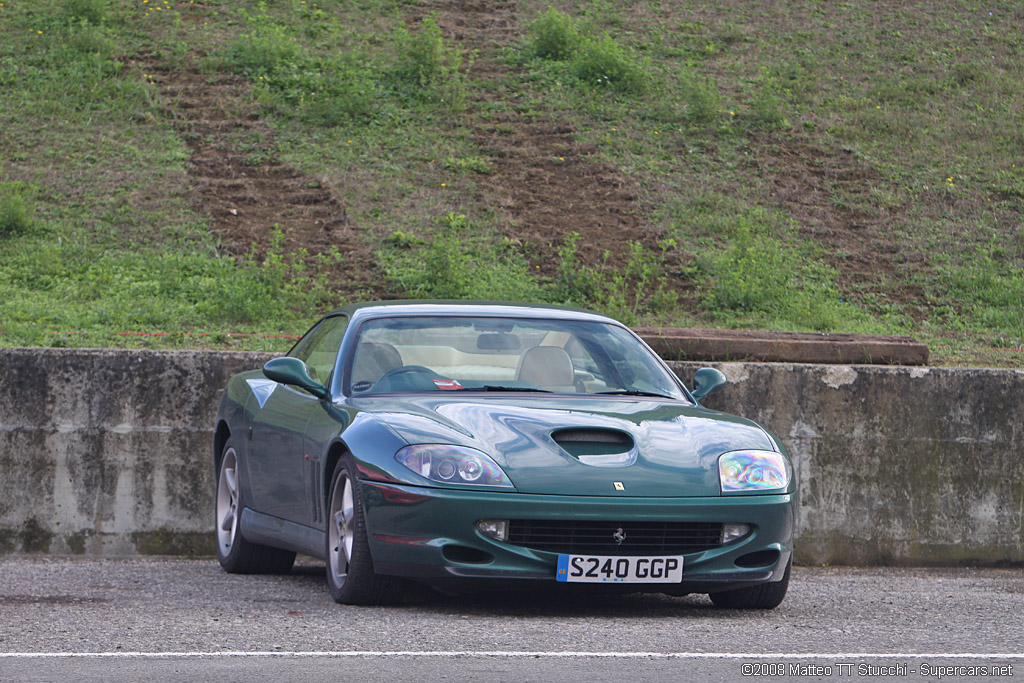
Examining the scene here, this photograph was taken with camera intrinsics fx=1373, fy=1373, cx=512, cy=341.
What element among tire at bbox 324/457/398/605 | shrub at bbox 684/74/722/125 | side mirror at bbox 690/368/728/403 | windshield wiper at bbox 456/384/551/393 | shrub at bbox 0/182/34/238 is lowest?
shrub at bbox 0/182/34/238

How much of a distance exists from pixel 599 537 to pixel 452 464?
67 centimetres

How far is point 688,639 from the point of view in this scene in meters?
5.10

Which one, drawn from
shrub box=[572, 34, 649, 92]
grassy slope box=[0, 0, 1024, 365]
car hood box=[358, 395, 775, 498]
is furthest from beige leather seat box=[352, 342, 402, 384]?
shrub box=[572, 34, 649, 92]

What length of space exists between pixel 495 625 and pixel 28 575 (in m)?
3.21

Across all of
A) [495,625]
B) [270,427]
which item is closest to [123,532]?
[270,427]

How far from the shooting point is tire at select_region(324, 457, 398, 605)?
570 centimetres

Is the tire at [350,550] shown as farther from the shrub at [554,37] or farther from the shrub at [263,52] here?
the shrub at [554,37]

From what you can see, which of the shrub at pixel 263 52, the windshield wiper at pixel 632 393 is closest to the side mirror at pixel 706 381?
the windshield wiper at pixel 632 393

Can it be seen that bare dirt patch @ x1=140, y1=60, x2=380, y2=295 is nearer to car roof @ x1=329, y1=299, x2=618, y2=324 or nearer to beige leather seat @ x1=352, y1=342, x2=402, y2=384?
car roof @ x1=329, y1=299, x2=618, y2=324

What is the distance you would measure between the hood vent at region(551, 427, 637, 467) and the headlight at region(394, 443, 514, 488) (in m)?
0.35

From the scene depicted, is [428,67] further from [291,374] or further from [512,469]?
[512,469]

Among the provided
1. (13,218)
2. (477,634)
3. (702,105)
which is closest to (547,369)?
(477,634)

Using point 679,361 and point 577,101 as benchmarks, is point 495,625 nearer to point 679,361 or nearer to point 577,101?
point 679,361

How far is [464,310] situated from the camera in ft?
23.1
